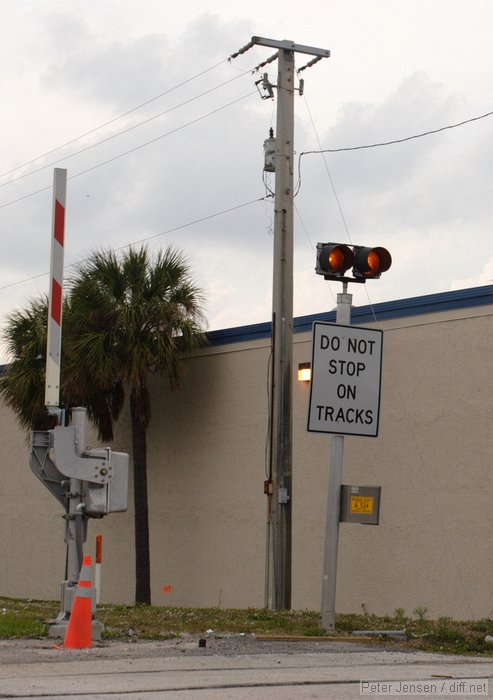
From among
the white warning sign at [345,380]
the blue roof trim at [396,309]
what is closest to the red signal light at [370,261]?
the white warning sign at [345,380]

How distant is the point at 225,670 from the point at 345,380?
3904 millimetres

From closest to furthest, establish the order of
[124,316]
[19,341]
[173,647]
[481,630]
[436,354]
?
[173,647] < [481,630] < [436,354] < [124,316] < [19,341]

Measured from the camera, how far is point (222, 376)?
65.9 feet

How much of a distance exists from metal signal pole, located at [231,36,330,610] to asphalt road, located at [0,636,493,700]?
18.0ft

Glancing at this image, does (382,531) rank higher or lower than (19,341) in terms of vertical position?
lower

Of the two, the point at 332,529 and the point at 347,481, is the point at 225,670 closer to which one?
the point at 332,529

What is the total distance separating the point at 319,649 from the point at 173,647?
1311 mm

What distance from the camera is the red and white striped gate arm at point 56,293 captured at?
10344 millimetres

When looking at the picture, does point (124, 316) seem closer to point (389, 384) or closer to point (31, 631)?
point (389, 384)

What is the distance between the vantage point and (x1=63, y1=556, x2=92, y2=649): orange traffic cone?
385 inches

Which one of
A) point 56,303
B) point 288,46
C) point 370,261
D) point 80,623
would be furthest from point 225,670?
point 288,46

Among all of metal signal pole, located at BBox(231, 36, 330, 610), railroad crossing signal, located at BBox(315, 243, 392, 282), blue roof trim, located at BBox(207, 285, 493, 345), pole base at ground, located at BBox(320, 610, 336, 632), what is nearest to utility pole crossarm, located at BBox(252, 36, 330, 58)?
metal signal pole, located at BBox(231, 36, 330, 610)

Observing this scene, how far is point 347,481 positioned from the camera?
1744 centimetres

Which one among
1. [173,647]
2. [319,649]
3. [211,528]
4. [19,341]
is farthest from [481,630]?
[19,341]
